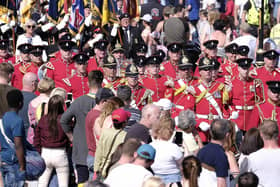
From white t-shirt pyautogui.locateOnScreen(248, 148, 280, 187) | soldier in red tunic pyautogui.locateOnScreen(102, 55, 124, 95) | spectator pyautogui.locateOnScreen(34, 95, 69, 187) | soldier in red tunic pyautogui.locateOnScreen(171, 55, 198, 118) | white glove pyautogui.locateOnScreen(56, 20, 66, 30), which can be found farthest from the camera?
white glove pyautogui.locateOnScreen(56, 20, 66, 30)

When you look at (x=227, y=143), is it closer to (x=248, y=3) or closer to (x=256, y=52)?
(x=256, y=52)

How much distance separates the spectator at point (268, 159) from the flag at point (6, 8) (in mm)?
13371

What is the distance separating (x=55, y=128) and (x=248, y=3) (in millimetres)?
11008

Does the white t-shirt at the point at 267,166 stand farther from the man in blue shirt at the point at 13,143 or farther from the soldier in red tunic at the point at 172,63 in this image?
the soldier in red tunic at the point at 172,63

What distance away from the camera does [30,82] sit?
579 inches

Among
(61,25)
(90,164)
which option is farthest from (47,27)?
(90,164)

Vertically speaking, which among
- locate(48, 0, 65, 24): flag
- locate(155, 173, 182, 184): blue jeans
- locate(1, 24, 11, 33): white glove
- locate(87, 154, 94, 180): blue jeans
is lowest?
locate(87, 154, 94, 180): blue jeans

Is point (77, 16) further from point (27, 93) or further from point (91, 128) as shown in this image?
point (91, 128)

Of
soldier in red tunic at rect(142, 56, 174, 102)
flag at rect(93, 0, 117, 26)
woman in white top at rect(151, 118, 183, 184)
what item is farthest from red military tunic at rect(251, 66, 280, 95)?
flag at rect(93, 0, 117, 26)

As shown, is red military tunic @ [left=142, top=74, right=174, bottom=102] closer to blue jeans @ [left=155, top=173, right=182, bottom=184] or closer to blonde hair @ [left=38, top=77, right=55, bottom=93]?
blonde hair @ [left=38, top=77, right=55, bottom=93]

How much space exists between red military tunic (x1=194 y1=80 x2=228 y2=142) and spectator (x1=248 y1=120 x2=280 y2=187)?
3417 millimetres

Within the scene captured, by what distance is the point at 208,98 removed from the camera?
15.5 metres

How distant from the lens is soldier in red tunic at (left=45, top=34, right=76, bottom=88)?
695 inches

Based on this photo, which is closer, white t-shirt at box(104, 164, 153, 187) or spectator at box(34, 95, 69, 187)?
white t-shirt at box(104, 164, 153, 187)
